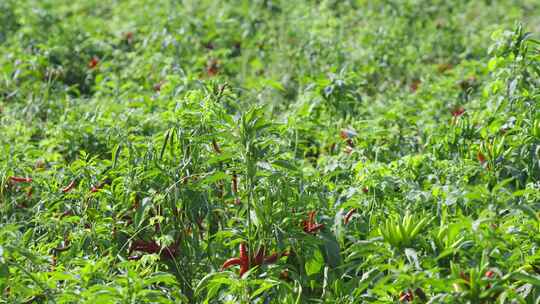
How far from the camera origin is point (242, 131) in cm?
275

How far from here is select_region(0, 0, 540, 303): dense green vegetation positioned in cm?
247

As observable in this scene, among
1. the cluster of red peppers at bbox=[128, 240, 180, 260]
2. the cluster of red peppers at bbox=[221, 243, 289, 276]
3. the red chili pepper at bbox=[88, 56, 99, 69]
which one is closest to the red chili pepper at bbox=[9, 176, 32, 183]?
the cluster of red peppers at bbox=[128, 240, 180, 260]

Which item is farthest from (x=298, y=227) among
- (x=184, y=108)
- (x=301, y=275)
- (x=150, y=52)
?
(x=150, y=52)

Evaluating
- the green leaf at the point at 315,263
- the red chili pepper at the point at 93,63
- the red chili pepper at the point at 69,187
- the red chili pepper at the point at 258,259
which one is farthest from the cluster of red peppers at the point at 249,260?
the red chili pepper at the point at 93,63

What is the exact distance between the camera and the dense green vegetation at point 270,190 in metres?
2.47

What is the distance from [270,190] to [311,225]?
0.23m

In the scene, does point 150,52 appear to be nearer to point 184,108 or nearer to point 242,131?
point 184,108

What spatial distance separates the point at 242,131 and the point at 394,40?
361 cm

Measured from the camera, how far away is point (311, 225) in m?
2.96

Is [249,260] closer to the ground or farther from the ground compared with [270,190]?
closer to the ground

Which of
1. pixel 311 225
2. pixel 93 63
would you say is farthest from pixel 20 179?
pixel 93 63

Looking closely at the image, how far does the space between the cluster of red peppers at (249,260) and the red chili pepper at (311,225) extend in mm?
170

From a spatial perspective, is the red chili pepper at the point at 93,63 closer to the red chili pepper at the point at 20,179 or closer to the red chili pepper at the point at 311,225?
the red chili pepper at the point at 20,179

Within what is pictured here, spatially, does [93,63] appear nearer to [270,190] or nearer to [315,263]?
[270,190]
